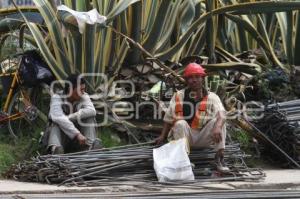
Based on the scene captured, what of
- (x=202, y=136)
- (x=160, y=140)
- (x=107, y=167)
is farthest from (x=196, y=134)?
(x=107, y=167)

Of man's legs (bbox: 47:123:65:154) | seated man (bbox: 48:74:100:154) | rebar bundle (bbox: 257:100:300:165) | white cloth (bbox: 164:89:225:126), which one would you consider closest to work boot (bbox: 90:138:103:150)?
seated man (bbox: 48:74:100:154)

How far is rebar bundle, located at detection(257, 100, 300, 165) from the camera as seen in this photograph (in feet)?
25.9

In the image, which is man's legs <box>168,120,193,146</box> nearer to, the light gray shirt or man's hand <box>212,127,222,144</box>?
man's hand <box>212,127,222,144</box>

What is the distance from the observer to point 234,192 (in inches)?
247

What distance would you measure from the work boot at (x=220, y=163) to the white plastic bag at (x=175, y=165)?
1.17 ft

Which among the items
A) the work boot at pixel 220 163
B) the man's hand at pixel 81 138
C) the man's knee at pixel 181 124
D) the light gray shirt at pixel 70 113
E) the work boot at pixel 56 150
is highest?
the light gray shirt at pixel 70 113

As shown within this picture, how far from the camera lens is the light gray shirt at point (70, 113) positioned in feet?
23.2

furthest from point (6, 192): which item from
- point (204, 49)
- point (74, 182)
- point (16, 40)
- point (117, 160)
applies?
point (204, 49)

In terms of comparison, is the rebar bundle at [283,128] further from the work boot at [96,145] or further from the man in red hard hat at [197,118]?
the work boot at [96,145]

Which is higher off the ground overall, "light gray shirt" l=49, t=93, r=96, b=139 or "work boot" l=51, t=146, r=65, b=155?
"light gray shirt" l=49, t=93, r=96, b=139

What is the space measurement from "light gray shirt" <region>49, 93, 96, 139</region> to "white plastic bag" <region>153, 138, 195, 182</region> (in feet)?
2.91

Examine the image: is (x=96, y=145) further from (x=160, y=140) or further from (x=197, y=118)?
(x=197, y=118)

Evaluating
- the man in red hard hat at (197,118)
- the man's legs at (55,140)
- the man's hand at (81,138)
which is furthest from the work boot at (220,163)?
the man's legs at (55,140)

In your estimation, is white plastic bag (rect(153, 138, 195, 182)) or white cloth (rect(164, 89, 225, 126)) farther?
white cloth (rect(164, 89, 225, 126))
